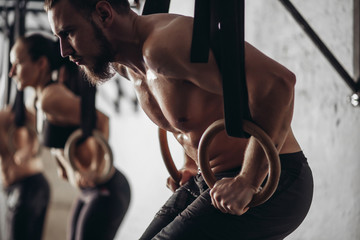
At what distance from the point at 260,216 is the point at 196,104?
162 millimetres

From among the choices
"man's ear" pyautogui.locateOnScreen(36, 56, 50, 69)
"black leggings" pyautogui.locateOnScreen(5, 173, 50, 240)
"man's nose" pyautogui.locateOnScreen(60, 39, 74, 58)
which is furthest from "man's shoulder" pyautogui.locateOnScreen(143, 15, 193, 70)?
"black leggings" pyautogui.locateOnScreen(5, 173, 50, 240)

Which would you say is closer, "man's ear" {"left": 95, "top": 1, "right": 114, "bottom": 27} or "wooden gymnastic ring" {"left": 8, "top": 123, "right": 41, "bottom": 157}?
"man's ear" {"left": 95, "top": 1, "right": 114, "bottom": 27}

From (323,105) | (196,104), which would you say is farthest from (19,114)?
(196,104)

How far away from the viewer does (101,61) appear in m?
0.73

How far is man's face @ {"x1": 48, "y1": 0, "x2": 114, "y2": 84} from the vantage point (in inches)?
28.3

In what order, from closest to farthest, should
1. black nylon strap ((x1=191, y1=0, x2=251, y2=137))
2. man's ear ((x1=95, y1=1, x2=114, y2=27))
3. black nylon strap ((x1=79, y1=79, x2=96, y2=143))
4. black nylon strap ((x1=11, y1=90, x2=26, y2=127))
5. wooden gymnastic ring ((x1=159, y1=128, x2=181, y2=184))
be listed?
black nylon strap ((x1=191, y1=0, x2=251, y2=137)) < man's ear ((x1=95, y1=1, x2=114, y2=27)) < wooden gymnastic ring ((x1=159, y1=128, x2=181, y2=184)) < black nylon strap ((x1=79, y1=79, x2=96, y2=143)) < black nylon strap ((x1=11, y1=90, x2=26, y2=127))

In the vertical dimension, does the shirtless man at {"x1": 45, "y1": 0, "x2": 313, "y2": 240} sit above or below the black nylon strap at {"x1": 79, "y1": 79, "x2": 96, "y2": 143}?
above

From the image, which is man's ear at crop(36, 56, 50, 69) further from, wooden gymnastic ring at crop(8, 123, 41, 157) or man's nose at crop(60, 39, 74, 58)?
man's nose at crop(60, 39, 74, 58)

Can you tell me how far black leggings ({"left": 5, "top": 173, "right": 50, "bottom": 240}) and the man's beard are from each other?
3.92 feet

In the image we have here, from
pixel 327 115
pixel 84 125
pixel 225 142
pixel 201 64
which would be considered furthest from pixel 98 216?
pixel 201 64

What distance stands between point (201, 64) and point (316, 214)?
1.97ft

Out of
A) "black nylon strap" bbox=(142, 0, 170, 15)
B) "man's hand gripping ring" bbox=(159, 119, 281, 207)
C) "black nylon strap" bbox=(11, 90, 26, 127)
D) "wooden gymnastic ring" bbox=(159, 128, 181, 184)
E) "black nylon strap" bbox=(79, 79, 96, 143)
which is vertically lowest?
"black nylon strap" bbox=(11, 90, 26, 127)

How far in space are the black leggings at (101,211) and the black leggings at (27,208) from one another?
37 cm

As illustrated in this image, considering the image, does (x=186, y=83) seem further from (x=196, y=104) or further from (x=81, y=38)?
(x=81, y=38)
